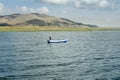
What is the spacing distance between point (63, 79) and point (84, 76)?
403 cm

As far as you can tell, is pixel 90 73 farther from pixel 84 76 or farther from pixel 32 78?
pixel 32 78

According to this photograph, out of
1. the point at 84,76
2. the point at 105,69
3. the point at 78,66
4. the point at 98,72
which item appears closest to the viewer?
the point at 84,76

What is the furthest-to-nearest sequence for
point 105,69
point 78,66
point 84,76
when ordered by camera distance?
point 78,66 < point 105,69 < point 84,76

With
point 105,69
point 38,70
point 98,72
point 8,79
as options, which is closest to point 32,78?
point 8,79

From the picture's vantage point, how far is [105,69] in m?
49.3

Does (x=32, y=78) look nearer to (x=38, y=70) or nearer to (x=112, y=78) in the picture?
(x=38, y=70)

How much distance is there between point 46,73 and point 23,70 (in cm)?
493

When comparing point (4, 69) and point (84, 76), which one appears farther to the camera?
point (4, 69)

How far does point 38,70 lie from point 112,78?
43.5 feet

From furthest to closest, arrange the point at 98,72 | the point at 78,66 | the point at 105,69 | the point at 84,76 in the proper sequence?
the point at 78,66, the point at 105,69, the point at 98,72, the point at 84,76

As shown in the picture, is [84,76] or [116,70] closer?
[84,76]

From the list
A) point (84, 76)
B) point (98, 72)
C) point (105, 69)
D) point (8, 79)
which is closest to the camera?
point (8, 79)

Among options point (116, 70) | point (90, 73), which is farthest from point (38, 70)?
point (116, 70)

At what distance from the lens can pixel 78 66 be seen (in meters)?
52.8
